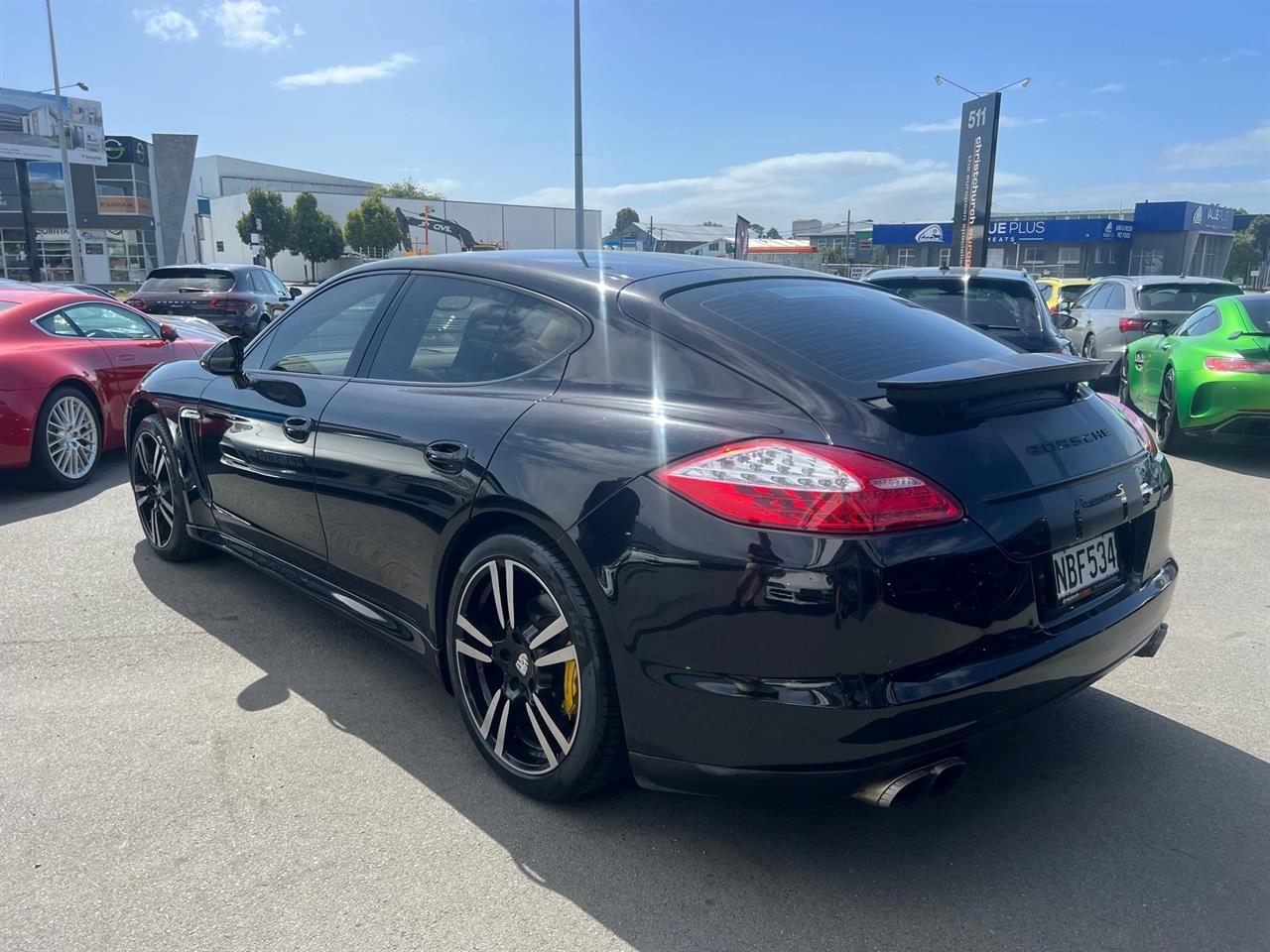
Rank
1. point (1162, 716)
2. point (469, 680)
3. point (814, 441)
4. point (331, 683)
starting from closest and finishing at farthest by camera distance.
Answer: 1. point (814, 441)
2. point (469, 680)
3. point (1162, 716)
4. point (331, 683)

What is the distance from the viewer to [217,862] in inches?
99.0

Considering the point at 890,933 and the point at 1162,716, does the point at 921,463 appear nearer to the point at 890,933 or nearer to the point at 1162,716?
the point at 890,933

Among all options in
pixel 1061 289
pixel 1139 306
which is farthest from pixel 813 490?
pixel 1061 289

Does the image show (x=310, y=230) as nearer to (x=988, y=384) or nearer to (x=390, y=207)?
(x=390, y=207)

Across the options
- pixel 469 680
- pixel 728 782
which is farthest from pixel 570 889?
pixel 469 680

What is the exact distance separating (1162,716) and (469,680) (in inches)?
94.0

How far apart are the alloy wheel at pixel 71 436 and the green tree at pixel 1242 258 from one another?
80830 mm

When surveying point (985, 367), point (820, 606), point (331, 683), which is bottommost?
point (331, 683)

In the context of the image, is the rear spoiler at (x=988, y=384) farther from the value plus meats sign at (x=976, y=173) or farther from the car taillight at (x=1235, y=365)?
the value plus meats sign at (x=976, y=173)

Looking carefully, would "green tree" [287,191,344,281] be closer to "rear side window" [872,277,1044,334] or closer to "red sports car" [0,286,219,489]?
"red sports car" [0,286,219,489]

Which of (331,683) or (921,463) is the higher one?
(921,463)

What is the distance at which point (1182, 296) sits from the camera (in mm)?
11242

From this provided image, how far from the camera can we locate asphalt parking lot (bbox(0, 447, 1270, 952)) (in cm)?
227

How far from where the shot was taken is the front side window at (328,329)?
12.0 ft
